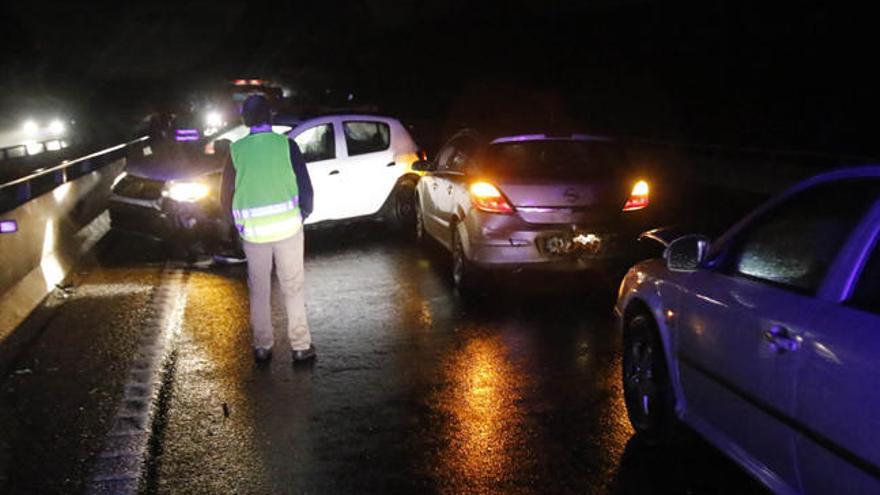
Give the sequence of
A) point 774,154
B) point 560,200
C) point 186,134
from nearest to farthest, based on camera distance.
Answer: point 560,200 < point 774,154 < point 186,134

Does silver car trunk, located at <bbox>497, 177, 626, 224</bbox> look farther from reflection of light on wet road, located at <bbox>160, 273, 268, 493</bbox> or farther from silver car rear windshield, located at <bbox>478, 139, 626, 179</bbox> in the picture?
reflection of light on wet road, located at <bbox>160, 273, 268, 493</bbox>

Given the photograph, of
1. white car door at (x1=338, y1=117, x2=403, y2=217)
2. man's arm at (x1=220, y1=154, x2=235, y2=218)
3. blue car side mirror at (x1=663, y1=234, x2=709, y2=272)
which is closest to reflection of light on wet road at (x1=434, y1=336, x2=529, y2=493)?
blue car side mirror at (x1=663, y1=234, x2=709, y2=272)

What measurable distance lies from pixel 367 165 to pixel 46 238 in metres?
4.01

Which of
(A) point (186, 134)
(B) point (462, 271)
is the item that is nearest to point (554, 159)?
(B) point (462, 271)

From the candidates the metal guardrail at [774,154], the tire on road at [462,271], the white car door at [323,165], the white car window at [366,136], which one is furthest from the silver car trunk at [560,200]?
the metal guardrail at [774,154]

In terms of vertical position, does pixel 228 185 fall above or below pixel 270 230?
above

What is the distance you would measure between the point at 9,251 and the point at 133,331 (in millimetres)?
1739

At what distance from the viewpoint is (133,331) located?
7.41m

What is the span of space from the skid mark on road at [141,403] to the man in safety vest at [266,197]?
97cm

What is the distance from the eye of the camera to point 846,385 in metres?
2.93

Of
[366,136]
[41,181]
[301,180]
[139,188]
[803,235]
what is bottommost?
[139,188]

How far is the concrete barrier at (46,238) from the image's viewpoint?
7918 millimetres

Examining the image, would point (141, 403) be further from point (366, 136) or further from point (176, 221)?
point (366, 136)

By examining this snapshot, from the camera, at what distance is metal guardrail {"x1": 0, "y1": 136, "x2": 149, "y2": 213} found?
29.6 ft
